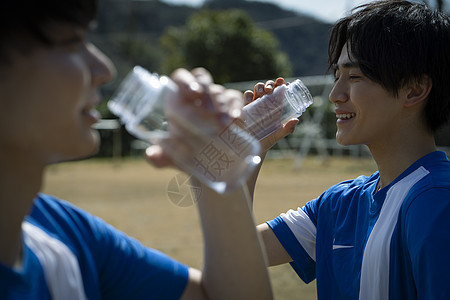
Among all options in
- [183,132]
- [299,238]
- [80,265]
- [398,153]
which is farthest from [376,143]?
[80,265]

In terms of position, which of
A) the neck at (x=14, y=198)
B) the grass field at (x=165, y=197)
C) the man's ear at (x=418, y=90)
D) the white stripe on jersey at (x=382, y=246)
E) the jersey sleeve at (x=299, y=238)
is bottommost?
the grass field at (x=165, y=197)

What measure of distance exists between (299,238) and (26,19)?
1518mm

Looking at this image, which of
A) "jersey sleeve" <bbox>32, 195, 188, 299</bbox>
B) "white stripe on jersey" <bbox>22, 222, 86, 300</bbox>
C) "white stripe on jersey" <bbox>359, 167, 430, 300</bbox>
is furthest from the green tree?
"white stripe on jersey" <bbox>22, 222, 86, 300</bbox>

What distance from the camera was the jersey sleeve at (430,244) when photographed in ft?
5.09

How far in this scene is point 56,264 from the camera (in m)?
1.16

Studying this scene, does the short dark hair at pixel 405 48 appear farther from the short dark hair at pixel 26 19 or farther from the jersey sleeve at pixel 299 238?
the short dark hair at pixel 26 19

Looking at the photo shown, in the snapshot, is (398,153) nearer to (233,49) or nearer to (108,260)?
(108,260)

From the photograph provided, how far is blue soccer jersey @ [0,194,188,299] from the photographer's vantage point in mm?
1123

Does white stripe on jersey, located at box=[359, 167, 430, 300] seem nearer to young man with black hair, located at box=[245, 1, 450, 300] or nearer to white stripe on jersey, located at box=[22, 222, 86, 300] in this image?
young man with black hair, located at box=[245, 1, 450, 300]

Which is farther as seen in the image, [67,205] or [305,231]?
[305,231]

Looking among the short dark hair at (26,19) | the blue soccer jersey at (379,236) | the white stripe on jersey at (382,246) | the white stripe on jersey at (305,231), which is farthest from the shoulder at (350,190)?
the short dark hair at (26,19)

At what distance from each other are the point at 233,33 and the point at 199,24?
9.74 ft

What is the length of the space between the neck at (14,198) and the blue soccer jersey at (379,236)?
1156mm

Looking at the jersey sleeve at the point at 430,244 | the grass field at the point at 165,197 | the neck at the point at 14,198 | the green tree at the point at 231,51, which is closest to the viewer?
the neck at the point at 14,198
